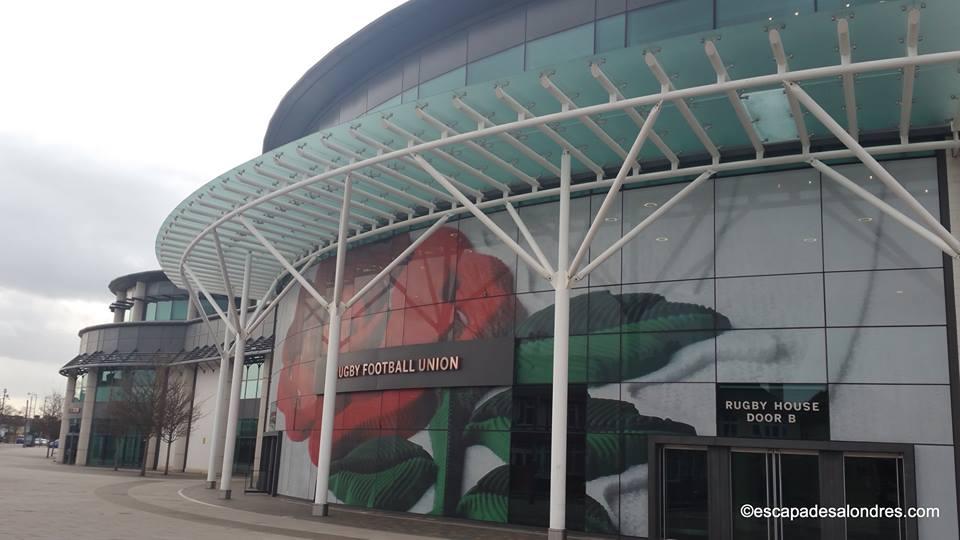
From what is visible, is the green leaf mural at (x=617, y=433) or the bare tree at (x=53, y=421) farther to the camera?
the bare tree at (x=53, y=421)

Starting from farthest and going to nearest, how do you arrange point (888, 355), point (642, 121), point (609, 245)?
1. point (609, 245)
2. point (888, 355)
3. point (642, 121)

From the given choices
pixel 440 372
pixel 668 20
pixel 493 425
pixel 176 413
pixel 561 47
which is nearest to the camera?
pixel 668 20

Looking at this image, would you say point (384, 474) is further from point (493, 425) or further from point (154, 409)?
point (154, 409)

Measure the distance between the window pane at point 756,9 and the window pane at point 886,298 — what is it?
6.24 metres

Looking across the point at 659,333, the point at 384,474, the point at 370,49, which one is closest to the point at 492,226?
the point at 659,333

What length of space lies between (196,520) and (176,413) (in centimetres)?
3341

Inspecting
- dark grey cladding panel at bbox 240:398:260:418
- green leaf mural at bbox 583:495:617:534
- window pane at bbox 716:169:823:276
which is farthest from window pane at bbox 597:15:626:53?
dark grey cladding panel at bbox 240:398:260:418

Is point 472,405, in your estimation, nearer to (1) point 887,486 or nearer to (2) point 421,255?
(2) point 421,255

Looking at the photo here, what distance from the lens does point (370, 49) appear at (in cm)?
2830

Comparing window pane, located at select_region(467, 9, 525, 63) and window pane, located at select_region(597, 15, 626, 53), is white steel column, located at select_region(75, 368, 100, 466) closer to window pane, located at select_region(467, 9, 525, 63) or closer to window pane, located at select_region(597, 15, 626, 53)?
window pane, located at select_region(467, 9, 525, 63)

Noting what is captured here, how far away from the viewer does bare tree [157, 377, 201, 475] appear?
50562 mm

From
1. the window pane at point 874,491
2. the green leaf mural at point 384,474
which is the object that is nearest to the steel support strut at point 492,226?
the window pane at point 874,491

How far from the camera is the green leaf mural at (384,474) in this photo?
23938mm

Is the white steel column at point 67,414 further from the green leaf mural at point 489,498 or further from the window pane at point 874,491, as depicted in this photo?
the window pane at point 874,491
